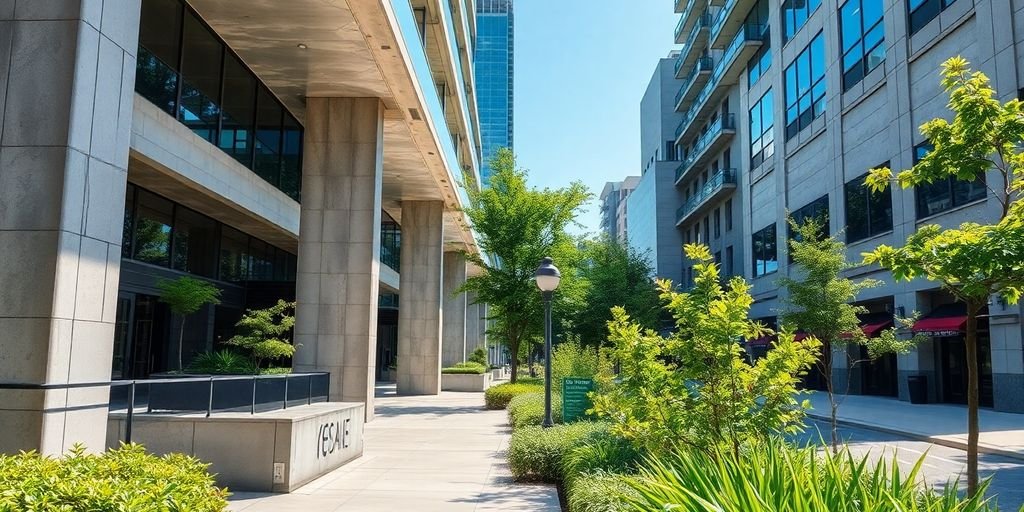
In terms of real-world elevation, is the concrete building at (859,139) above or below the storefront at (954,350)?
above

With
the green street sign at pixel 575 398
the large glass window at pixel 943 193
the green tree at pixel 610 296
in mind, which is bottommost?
the green street sign at pixel 575 398

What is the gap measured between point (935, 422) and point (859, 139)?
15388 mm

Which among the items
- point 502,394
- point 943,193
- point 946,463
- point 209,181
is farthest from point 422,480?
point 943,193

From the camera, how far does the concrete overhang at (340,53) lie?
15.8 metres

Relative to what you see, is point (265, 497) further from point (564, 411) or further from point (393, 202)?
point (393, 202)

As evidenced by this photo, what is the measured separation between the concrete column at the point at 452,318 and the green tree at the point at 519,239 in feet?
56.5

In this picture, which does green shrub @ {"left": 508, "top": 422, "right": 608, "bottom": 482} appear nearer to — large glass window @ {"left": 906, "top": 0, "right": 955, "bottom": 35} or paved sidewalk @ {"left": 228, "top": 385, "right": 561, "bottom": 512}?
paved sidewalk @ {"left": 228, "top": 385, "right": 561, "bottom": 512}

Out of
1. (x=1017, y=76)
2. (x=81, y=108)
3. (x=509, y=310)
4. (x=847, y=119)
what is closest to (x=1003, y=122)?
(x=81, y=108)

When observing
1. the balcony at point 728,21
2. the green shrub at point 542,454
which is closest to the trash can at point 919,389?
the green shrub at point 542,454

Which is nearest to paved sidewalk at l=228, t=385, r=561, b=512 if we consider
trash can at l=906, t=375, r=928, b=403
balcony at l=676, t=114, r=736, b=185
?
trash can at l=906, t=375, r=928, b=403

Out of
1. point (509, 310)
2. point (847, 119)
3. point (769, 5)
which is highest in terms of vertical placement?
point (769, 5)

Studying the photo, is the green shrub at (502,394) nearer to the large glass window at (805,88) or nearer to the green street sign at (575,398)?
the green street sign at (575,398)

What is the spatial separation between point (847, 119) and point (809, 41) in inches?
245

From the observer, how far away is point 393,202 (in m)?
36.6
